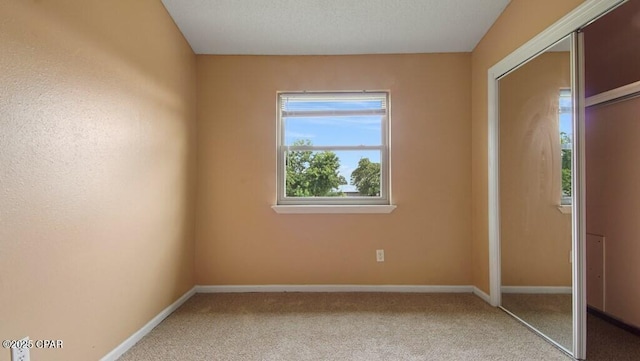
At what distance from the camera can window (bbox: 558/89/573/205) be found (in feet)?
5.93

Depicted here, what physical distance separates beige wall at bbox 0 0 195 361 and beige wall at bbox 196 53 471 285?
1.57ft

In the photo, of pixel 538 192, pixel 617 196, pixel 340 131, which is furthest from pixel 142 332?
pixel 617 196

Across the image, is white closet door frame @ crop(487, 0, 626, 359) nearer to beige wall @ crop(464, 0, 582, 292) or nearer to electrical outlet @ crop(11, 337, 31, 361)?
beige wall @ crop(464, 0, 582, 292)

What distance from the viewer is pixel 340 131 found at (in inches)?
117

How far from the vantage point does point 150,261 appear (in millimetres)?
2137

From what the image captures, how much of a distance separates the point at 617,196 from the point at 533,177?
542 mm

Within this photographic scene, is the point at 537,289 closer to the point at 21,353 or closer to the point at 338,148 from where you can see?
the point at 338,148

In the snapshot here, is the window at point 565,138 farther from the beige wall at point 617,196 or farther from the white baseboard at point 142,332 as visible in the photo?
the white baseboard at point 142,332

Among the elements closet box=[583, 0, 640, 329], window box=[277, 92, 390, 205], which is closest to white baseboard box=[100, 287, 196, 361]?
window box=[277, 92, 390, 205]

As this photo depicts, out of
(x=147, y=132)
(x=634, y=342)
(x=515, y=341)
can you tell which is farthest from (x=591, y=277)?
(x=147, y=132)

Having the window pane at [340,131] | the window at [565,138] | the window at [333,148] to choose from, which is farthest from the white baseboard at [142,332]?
the window at [565,138]

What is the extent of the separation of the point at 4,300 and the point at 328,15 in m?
2.51

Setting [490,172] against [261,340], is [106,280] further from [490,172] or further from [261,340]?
[490,172]

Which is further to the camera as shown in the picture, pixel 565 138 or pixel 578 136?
pixel 565 138
